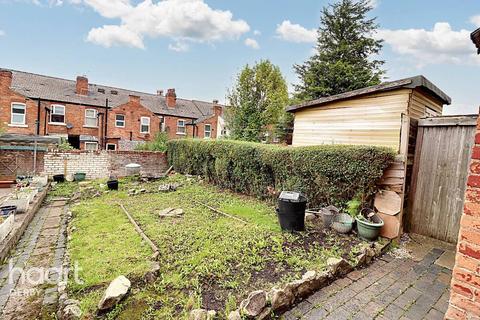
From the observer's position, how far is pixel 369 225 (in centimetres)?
416

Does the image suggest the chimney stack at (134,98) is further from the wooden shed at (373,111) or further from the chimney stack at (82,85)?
the wooden shed at (373,111)

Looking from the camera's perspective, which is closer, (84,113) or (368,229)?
(368,229)

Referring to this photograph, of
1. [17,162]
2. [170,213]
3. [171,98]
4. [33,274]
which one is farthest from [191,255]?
[171,98]

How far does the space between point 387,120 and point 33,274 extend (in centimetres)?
716

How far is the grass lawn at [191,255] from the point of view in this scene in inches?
105

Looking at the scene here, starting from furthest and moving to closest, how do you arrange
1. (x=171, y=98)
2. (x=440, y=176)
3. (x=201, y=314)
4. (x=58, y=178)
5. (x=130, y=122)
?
1. (x=171, y=98)
2. (x=130, y=122)
3. (x=58, y=178)
4. (x=440, y=176)
5. (x=201, y=314)

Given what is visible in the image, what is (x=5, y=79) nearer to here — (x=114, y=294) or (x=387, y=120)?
(x=114, y=294)

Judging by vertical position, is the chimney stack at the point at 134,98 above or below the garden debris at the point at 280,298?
above

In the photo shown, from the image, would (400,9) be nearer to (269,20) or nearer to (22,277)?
(269,20)

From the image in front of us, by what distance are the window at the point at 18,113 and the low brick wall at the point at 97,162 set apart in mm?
8802

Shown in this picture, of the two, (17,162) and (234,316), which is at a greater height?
(17,162)

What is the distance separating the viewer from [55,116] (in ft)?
57.3

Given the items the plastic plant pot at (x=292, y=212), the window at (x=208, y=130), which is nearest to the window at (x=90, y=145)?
the window at (x=208, y=130)

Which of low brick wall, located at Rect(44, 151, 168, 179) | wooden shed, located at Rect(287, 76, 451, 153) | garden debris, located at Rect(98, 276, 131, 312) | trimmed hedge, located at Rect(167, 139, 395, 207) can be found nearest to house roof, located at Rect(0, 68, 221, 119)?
low brick wall, located at Rect(44, 151, 168, 179)
